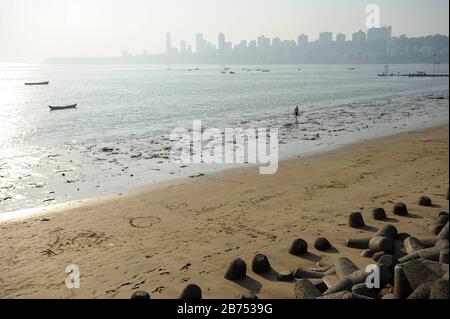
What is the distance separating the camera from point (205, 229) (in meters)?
13.0

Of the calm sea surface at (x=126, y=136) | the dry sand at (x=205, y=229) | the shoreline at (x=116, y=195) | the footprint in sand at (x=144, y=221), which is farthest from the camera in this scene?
the calm sea surface at (x=126, y=136)

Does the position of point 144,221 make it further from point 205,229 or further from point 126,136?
point 126,136

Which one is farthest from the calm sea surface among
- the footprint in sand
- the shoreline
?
the footprint in sand

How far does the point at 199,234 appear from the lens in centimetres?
1260

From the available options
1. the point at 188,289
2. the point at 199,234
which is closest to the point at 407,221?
the point at 199,234

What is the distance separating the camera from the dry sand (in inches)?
386

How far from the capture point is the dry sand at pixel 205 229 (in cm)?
980

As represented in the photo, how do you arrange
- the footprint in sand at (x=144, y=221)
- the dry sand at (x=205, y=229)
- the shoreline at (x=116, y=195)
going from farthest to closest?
the shoreline at (x=116, y=195) < the footprint in sand at (x=144, y=221) < the dry sand at (x=205, y=229)

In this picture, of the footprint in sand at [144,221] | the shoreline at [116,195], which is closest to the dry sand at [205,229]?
the footprint in sand at [144,221]

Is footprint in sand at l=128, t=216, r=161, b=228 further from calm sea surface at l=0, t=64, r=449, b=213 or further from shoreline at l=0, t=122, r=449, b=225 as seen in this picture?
calm sea surface at l=0, t=64, r=449, b=213

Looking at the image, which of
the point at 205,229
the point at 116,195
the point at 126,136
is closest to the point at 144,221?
the point at 205,229

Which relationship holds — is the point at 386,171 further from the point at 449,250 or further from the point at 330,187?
the point at 449,250

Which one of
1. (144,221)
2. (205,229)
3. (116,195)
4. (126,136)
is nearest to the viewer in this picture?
Result: (205,229)

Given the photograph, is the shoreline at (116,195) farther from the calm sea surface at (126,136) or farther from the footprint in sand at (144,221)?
the footprint in sand at (144,221)
